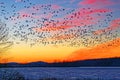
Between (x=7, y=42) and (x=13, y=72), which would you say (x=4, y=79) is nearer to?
(x=13, y=72)

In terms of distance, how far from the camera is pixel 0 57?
125 ft

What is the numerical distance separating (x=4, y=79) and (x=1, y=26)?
5.54 meters

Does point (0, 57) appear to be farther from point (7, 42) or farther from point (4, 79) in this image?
point (4, 79)

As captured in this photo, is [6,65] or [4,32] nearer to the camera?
[4,32]

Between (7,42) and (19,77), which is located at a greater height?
(7,42)

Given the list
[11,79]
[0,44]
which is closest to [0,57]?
[0,44]

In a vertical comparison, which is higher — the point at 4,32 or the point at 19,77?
the point at 4,32

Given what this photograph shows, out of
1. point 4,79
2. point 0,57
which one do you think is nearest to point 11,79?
point 4,79

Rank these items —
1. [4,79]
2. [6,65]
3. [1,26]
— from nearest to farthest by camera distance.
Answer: [4,79], [1,26], [6,65]

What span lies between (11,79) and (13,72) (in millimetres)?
1327

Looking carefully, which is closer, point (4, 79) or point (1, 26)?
point (4, 79)

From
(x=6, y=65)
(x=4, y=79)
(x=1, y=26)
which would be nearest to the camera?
(x=4, y=79)

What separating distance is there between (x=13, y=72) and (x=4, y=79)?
5.56 feet

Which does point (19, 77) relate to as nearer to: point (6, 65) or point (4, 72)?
point (4, 72)
